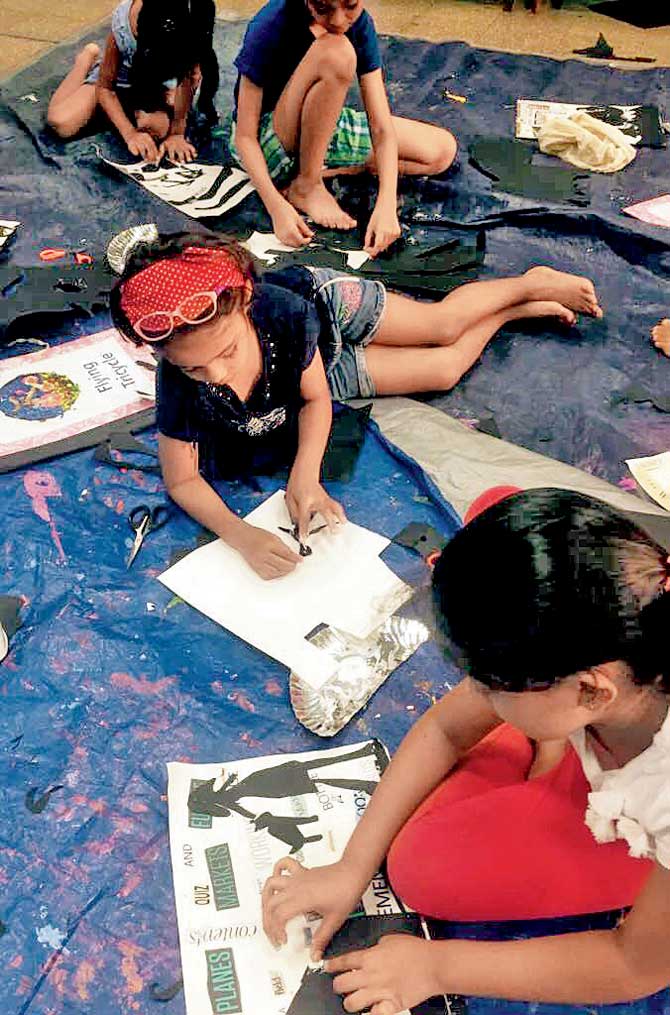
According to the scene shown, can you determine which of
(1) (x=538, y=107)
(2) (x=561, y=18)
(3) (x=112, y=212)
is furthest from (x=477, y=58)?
(3) (x=112, y=212)

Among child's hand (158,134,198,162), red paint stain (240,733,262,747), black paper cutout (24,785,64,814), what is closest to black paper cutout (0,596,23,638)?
black paper cutout (24,785,64,814)

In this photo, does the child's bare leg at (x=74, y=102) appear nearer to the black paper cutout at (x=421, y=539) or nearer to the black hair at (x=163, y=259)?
the black hair at (x=163, y=259)

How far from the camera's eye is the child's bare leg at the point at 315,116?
193cm

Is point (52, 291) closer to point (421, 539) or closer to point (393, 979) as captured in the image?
point (421, 539)

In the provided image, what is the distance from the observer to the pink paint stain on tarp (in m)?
1.46

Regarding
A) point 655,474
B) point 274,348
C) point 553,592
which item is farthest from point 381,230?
point 553,592

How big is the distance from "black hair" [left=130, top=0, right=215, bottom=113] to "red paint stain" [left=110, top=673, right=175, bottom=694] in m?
1.72

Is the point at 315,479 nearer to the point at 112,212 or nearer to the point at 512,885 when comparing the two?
the point at 512,885

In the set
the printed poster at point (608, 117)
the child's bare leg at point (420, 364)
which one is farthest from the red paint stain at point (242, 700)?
the printed poster at point (608, 117)

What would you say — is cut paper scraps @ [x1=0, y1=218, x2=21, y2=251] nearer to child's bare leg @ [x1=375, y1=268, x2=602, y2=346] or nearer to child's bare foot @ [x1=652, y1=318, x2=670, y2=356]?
child's bare leg @ [x1=375, y1=268, x2=602, y2=346]

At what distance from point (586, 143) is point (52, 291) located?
4.46ft

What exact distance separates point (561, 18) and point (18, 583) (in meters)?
2.98

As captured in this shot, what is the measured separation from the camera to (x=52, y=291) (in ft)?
6.14

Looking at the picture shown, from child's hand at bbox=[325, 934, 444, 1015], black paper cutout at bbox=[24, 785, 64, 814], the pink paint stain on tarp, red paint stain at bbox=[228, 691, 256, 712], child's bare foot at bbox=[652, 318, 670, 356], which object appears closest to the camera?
child's hand at bbox=[325, 934, 444, 1015]
